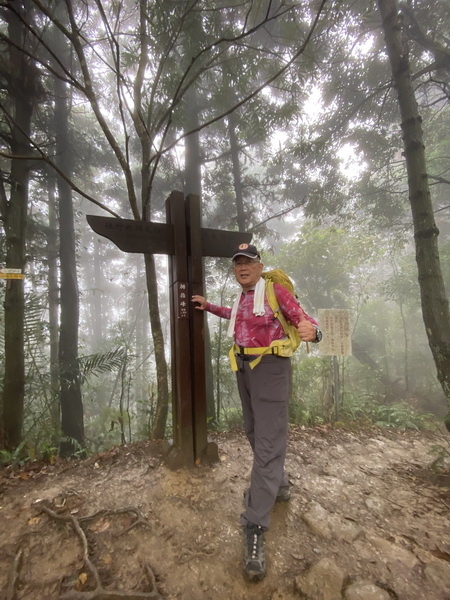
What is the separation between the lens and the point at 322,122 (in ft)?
33.3

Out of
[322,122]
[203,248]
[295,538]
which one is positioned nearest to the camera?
[295,538]

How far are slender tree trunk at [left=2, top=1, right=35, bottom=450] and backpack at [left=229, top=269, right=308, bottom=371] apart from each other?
4031 millimetres

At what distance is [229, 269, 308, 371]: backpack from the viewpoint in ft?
8.11

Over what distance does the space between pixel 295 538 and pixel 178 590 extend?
3.58ft

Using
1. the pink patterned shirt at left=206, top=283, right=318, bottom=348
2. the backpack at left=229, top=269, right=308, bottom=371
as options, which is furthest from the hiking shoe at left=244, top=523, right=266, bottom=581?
the pink patterned shirt at left=206, top=283, right=318, bottom=348

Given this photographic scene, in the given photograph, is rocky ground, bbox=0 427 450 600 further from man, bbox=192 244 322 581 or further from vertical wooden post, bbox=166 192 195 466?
vertical wooden post, bbox=166 192 195 466

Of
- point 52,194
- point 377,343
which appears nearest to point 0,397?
point 52,194

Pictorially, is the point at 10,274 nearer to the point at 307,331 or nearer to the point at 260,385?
the point at 260,385

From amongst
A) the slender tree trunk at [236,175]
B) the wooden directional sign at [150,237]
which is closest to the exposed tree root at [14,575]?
the wooden directional sign at [150,237]

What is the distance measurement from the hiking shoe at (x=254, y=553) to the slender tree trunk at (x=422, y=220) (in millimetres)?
3631

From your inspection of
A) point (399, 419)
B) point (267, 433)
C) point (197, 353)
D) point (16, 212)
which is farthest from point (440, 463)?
point (16, 212)

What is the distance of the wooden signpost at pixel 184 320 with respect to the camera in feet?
11.4

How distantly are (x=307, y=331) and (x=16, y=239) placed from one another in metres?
5.21

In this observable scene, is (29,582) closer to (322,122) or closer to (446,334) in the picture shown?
(446,334)
